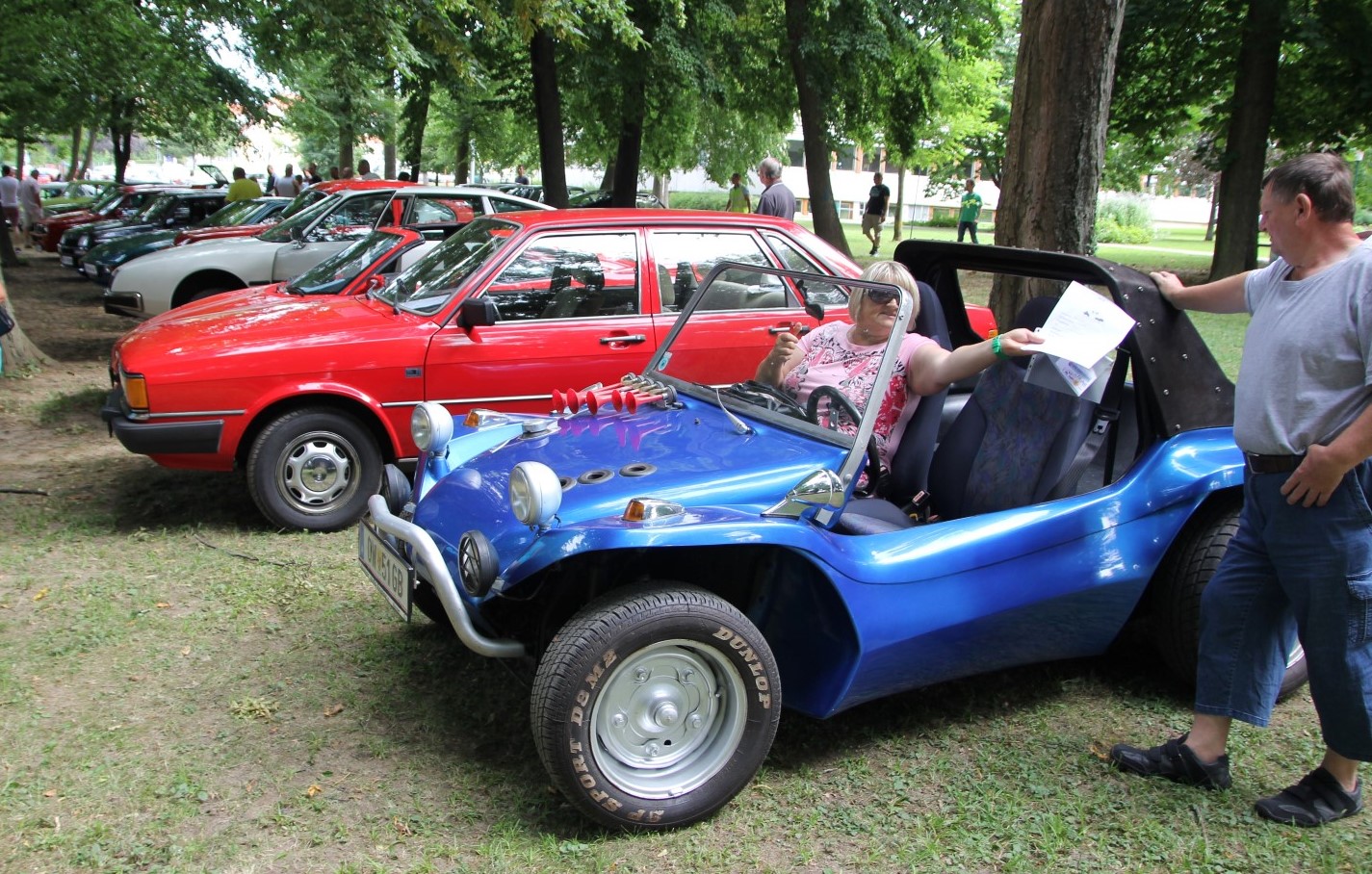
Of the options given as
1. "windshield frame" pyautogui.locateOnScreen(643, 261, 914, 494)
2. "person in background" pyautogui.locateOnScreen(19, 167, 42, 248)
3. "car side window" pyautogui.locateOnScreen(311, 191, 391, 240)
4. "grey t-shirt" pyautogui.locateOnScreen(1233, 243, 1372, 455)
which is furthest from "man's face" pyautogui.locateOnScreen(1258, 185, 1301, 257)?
"person in background" pyautogui.locateOnScreen(19, 167, 42, 248)

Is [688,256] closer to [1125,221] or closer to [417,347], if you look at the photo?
[417,347]

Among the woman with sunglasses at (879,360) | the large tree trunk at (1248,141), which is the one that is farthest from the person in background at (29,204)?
the woman with sunglasses at (879,360)

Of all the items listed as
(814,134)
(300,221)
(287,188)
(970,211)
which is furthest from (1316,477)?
(970,211)

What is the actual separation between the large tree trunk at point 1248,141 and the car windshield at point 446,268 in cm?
1377

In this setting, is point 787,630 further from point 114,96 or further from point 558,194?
point 114,96

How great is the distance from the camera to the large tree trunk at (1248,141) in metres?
16.5

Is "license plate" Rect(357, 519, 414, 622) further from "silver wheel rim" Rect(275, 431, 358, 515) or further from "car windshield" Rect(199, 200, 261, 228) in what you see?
"car windshield" Rect(199, 200, 261, 228)

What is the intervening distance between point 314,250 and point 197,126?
22.8 metres

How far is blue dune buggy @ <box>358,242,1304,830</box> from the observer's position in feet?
10.3

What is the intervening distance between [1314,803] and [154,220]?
739 inches

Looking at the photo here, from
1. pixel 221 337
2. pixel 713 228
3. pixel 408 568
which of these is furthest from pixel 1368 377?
pixel 221 337

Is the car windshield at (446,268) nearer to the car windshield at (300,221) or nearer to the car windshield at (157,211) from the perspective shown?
the car windshield at (300,221)

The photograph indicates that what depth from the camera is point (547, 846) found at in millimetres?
3119

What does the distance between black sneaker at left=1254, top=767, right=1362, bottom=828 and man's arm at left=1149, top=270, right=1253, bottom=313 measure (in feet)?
5.06
